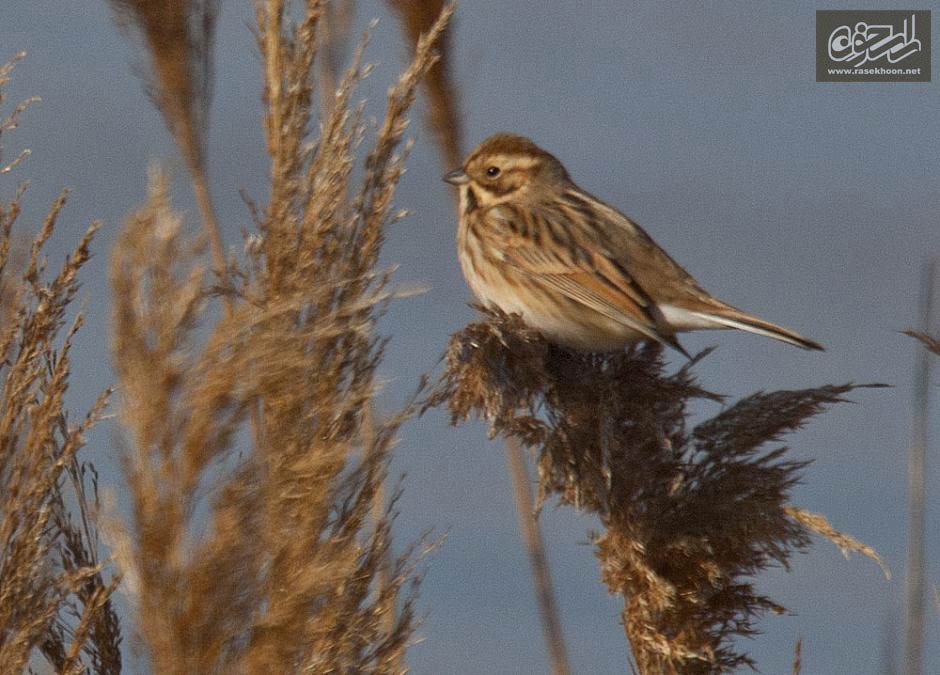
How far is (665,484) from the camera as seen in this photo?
11.4ft

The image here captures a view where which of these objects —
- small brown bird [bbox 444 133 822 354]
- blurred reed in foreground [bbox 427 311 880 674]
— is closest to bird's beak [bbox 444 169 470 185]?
small brown bird [bbox 444 133 822 354]

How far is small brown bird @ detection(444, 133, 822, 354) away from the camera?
4.86 metres

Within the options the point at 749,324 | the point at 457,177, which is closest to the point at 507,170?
the point at 457,177

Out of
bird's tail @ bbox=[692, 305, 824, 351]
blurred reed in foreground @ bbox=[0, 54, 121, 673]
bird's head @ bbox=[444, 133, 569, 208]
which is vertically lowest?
blurred reed in foreground @ bbox=[0, 54, 121, 673]

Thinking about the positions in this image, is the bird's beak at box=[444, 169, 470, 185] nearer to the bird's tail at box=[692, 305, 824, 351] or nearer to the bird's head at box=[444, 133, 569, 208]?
the bird's head at box=[444, 133, 569, 208]

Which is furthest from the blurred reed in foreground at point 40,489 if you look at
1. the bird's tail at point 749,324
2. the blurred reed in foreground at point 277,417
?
the bird's tail at point 749,324

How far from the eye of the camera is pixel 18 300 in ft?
10.5

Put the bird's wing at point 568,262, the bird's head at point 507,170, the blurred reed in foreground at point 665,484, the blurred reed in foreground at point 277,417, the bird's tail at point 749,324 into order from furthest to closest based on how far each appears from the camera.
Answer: the bird's head at point 507,170, the bird's wing at point 568,262, the bird's tail at point 749,324, the blurred reed in foreground at point 665,484, the blurred reed in foreground at point 277,417

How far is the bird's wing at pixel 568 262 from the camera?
4.99 meters

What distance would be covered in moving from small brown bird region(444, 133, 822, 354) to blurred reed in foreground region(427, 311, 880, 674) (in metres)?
0.85

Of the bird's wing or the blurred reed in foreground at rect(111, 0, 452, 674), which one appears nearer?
the blurred reed in foreground at rect(111, 0, 452, 674)

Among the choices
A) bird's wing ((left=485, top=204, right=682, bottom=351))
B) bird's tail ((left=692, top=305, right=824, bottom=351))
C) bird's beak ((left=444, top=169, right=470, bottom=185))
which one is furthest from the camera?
bird's beak ((left=444, top=169, right=470, bottom=185))

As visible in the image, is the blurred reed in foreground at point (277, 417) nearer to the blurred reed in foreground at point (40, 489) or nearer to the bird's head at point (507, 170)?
the blurred reed in foreground at point (40, 489)

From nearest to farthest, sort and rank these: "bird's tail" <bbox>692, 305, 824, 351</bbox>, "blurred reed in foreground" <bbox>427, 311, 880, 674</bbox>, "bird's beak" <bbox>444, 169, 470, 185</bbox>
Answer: "blurred reed in foreground" <bbox>427, 311, 880, 674</bbox> < "bird's tail" <bbox>692, 305, 824, 351</bbox> < "bird's beak" <bbox>444, 169, 470, 185</bbox>
